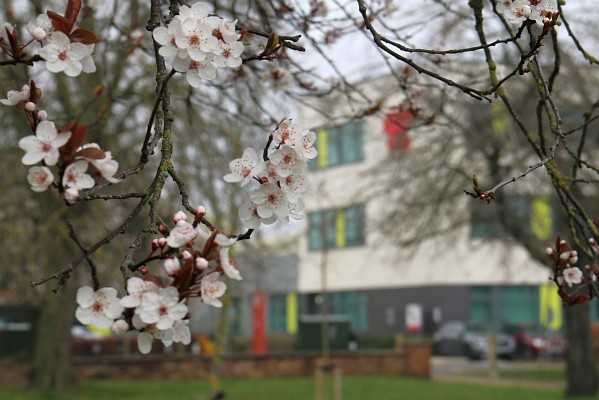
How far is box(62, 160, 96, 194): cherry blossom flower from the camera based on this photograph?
191cm

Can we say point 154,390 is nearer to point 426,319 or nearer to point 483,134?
point 483,134

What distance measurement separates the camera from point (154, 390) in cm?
1655

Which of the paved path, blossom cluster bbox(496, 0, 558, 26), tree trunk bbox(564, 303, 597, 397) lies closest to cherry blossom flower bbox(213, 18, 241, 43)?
blossom cluster bbox(496, 0, 558, 26)

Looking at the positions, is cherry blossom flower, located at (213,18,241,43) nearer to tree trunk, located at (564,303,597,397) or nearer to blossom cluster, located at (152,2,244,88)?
blossom cluster, located at (152,2,244,88)

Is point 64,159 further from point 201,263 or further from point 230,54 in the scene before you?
point 230,54

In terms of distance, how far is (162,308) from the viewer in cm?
185

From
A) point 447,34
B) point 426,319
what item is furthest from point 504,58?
point 426,319

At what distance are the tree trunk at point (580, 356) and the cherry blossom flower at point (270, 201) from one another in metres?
14.9

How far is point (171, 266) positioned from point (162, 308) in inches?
3.5

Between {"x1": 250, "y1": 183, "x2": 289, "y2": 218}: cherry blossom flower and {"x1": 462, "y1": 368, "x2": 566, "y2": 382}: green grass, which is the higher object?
{"x1": 250, "y1": 183, "x2": 289, "y2": 218}: cherry blossom flower

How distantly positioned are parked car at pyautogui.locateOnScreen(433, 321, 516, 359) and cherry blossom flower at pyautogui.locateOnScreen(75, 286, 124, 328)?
27.9 m

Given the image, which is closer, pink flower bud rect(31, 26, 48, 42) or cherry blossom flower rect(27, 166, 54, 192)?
cherry blossom flower rect(27, 166, 54, 192)

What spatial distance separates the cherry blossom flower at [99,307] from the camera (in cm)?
185

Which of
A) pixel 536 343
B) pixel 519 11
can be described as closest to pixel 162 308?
pixel 519 11
